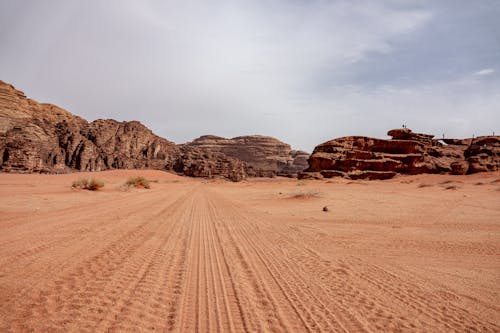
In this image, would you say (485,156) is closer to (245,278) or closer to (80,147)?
(245,278)

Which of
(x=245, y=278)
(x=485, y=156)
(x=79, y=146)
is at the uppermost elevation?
(x=79, y=146)

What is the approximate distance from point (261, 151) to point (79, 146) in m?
83.2

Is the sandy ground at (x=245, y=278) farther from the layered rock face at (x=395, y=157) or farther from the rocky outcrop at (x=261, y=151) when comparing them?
the rocky outcrop at (x=261, y=151)

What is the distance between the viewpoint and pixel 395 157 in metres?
44.9

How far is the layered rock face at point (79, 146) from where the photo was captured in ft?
149

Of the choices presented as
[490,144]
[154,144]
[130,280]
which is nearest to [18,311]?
[130,280]

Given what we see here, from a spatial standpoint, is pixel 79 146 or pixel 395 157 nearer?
pixel 395 157

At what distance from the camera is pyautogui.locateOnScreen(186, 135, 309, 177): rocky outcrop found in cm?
12629

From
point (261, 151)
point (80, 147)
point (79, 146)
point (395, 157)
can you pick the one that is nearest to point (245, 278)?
point (395, 157)

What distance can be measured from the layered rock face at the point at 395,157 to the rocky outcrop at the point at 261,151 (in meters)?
74.3

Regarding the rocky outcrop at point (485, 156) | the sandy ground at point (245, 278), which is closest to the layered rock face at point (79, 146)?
the rocky outcrop at point (485, 156)

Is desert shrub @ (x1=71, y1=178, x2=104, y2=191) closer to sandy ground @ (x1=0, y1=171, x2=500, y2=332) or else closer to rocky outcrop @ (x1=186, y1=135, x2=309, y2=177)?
sandy ground @ (x1=0, y1=171, x2=500, y2=332)

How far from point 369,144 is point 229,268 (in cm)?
4817

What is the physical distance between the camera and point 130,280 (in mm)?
4020
